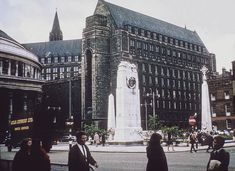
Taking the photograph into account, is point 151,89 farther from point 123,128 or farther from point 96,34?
point 123,128

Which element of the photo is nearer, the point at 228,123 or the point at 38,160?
the point at 38,160

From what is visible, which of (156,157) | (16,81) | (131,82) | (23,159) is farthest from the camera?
(16,81)

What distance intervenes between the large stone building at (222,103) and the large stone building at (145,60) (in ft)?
46.5

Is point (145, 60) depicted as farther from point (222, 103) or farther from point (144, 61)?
point (222, 103)

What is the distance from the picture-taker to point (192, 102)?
105 m

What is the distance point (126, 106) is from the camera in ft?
121

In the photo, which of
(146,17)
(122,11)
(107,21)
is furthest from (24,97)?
(146,17)

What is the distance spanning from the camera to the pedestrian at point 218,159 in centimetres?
672

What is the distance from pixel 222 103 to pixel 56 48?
239ft

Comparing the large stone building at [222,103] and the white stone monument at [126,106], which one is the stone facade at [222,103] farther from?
the white stone monument at [126,106]

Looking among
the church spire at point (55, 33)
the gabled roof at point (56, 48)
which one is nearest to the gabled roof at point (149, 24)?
the gabled roof at point (56, 48)

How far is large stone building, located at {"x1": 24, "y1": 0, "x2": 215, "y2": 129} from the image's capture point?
8431 cm

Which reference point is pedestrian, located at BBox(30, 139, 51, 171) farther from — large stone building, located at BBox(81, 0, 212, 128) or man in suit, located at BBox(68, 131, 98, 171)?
large stone building, located at BBox(81, 0, 212, 128)

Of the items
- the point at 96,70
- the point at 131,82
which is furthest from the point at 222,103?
the point at 131,82
